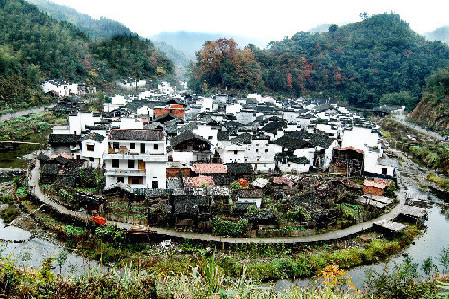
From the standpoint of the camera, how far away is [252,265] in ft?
52.1

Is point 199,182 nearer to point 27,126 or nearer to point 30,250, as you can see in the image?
point 30,250

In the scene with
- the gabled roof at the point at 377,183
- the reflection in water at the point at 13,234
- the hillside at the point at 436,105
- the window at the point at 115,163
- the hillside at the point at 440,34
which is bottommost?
the reflection in water at the point at 13,234

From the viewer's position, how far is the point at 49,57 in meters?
60.4

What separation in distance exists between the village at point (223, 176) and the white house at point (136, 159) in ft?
0.21

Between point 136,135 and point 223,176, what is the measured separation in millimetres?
6915

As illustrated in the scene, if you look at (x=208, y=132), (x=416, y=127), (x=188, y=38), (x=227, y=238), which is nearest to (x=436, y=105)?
(x=416, y=127)

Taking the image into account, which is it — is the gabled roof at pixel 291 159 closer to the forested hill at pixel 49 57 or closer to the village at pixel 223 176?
the village at pixel 223 176

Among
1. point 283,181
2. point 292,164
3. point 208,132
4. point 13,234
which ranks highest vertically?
point 208,132

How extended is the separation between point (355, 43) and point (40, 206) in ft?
268

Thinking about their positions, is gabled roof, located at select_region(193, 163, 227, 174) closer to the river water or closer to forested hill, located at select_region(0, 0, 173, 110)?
the river water

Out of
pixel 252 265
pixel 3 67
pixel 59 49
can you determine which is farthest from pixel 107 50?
pixel 252 265

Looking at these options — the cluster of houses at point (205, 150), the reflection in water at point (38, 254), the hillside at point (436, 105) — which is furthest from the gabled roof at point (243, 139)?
the hillside at point (436, 105)

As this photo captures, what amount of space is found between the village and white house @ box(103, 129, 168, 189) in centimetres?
6

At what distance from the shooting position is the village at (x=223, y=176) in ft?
62.2
